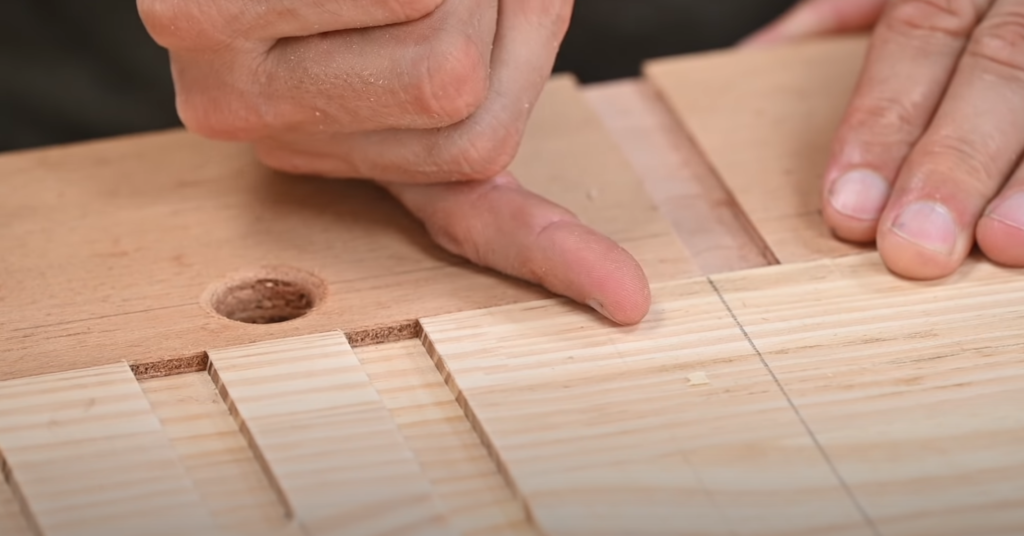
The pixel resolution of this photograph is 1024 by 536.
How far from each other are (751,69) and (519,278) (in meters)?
0.53

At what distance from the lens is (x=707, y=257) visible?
100 centimetres

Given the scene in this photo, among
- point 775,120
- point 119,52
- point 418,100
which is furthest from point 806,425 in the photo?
point 119,52

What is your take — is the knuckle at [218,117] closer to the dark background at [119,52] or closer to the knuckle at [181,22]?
the knuckle at [181,22]

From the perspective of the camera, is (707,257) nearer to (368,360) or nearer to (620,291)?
(620,291)

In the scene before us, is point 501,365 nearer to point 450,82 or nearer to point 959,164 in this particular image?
point 450,82

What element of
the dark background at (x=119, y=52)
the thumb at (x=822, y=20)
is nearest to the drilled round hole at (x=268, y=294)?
the dark background at (x=119, y=52)

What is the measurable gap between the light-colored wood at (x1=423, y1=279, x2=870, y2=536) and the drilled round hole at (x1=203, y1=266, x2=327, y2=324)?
15 centimetres

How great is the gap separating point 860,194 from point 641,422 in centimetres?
37

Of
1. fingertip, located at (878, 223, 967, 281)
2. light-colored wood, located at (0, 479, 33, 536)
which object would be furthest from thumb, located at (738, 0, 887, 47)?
light-colored wood, located at (0, 479, 33, 536)

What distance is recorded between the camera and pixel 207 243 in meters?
1.00

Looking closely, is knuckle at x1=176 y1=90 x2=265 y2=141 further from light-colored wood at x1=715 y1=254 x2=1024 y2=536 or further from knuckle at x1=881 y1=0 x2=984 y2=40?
knuckle at x1=881 y1=0 x2=984 y2=40

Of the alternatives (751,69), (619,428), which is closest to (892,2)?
(751,69)

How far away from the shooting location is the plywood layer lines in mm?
706

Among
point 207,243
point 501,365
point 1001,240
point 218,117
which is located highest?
point 218,117
